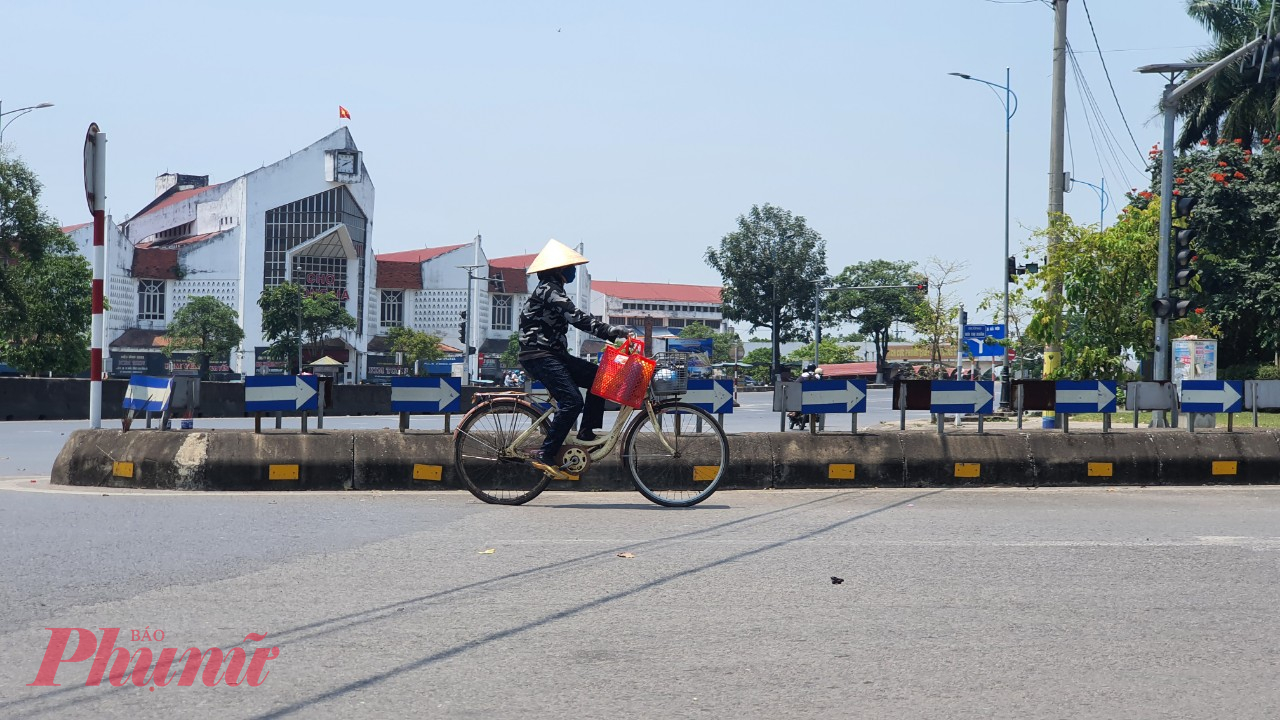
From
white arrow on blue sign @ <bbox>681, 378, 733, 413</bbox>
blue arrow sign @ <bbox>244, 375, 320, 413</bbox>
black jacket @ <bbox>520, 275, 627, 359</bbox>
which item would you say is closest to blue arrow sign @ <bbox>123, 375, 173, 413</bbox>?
blue arrow sign @ <bbox>244, 375, 320, 413</bbox>

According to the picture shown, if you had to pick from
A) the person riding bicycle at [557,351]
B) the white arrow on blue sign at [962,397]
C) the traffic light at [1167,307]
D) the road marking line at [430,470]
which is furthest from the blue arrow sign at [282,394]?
the traffic light at [1167,307]

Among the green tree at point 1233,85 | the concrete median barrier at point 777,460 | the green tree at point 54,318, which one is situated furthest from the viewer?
the green tree at point 54,318

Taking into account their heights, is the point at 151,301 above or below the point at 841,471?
above

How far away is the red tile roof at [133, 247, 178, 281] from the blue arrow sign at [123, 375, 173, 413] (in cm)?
8273

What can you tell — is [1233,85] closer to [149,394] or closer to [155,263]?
[149,394]

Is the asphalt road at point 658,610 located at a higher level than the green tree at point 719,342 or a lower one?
lower

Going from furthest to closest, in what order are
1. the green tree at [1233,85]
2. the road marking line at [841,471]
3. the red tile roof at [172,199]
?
the red tile roof at [172,199]
the green tree at [1233,85]
the road marking line at [841,471]

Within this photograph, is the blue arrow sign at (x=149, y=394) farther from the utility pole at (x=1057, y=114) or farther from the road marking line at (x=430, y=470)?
the utility pole at (x=1057, y=114)

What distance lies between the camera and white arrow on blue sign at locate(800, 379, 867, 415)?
11.2 meters

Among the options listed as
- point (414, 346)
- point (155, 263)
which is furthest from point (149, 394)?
point (155, 263)

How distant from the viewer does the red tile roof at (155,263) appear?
88.2 metres

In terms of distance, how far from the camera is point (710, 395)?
10.8 metres

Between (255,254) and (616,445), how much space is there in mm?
84960

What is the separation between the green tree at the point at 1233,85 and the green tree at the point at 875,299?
65.7 meters
